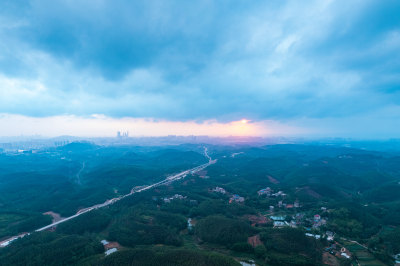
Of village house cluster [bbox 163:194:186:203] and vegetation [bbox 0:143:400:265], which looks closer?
vegetation [bbox 0:143:400:265]

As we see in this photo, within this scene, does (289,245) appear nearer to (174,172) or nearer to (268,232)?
(268,232)

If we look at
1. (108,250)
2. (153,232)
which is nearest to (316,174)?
(153,232)

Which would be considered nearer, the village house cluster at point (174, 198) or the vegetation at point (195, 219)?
the vegetation at point (195, 219)

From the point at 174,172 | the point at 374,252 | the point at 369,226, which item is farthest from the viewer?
the point at 174,172

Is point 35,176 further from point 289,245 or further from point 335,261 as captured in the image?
point 335,261

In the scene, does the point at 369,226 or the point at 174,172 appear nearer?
the point at 369,226

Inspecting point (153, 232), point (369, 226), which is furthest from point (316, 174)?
point (153, 232)

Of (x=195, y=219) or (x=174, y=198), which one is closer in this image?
(x=195, y=219)

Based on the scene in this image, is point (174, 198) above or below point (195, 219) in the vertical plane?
above

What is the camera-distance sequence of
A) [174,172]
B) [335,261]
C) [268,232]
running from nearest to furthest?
[335,261] → [268,232] → [174,172]
